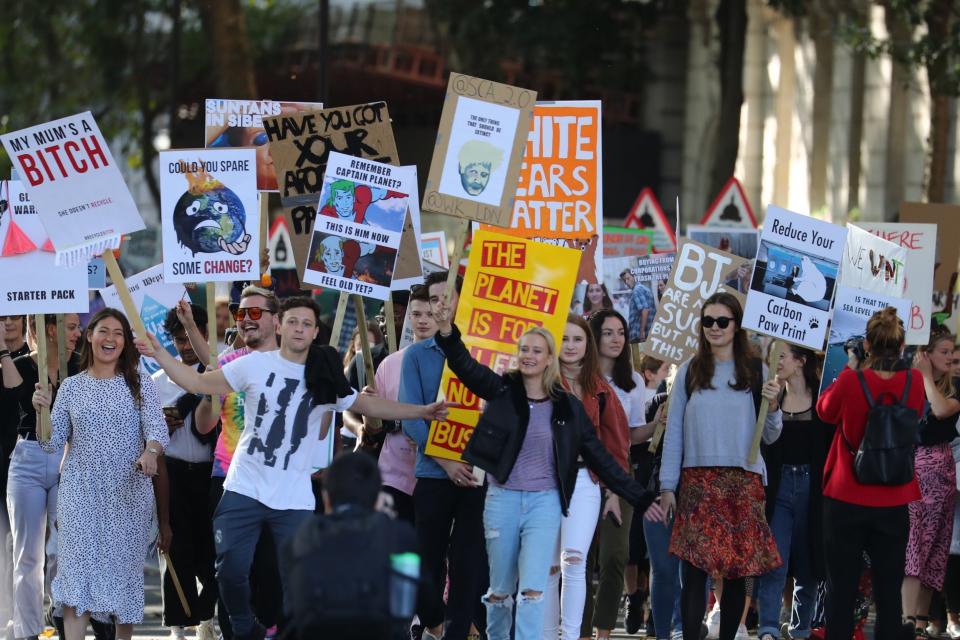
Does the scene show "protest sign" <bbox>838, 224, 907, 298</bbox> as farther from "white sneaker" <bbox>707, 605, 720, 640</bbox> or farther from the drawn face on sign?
the drawn face on sign

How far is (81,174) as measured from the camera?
33.8ft

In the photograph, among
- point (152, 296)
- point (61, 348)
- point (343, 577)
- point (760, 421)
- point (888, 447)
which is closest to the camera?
point (343, 577)

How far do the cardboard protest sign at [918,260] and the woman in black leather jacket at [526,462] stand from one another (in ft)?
12.9

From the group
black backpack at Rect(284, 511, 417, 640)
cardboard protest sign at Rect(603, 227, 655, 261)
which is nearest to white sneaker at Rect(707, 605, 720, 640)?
cardboard protest sign at Rect(603, 227, 655, 261)

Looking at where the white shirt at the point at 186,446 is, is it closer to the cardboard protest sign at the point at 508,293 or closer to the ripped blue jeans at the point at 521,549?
the cardboard protest sign at the point at 508,293

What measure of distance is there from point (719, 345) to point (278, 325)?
7.51ft

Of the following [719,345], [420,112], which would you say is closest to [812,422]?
[719,345]

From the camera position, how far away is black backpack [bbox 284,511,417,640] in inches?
265

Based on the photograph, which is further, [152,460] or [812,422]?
[812,422]

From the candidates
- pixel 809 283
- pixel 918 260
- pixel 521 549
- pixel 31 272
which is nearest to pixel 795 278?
pixel 809 283

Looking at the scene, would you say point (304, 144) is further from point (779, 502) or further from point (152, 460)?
point (779, 502)

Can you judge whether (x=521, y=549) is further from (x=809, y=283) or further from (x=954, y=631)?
(x=954, y=631)

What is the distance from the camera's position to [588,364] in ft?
33.8

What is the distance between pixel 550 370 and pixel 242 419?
1764 millimetres
